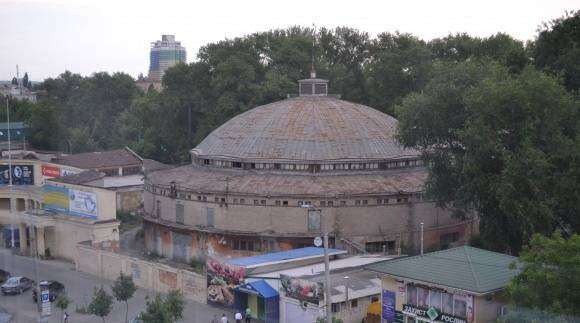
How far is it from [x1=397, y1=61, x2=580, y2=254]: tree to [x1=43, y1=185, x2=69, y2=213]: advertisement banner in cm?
2140

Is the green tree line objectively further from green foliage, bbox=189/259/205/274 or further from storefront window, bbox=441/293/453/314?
green foliage, bbox=189/259/205/274

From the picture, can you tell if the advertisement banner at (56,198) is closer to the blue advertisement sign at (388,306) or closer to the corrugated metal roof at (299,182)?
the corrugated metal roof at (299,182)

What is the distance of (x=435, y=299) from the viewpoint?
89.6ft

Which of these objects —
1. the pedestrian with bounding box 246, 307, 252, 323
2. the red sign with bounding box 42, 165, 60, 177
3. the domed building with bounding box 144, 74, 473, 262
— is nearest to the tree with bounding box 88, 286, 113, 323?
the pedestrian with bounding box 246, 307, 252, 323

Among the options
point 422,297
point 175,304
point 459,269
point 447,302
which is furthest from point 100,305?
point 459,269

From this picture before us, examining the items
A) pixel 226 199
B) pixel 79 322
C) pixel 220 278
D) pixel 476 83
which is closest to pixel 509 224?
pixel 476 83

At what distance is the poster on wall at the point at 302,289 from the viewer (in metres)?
30.1

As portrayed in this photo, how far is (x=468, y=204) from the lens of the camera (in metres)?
37.2

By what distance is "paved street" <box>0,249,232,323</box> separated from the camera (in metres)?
33.8

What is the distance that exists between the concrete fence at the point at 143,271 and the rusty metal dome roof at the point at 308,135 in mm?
10337

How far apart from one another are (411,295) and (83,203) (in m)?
23.9

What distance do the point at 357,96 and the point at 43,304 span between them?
42.4m

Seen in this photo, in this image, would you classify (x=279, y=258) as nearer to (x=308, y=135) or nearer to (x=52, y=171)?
(x=308, y=135)

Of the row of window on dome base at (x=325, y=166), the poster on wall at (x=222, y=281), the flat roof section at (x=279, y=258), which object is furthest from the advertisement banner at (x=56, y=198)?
the flat roof section at (x=279, y=258)
